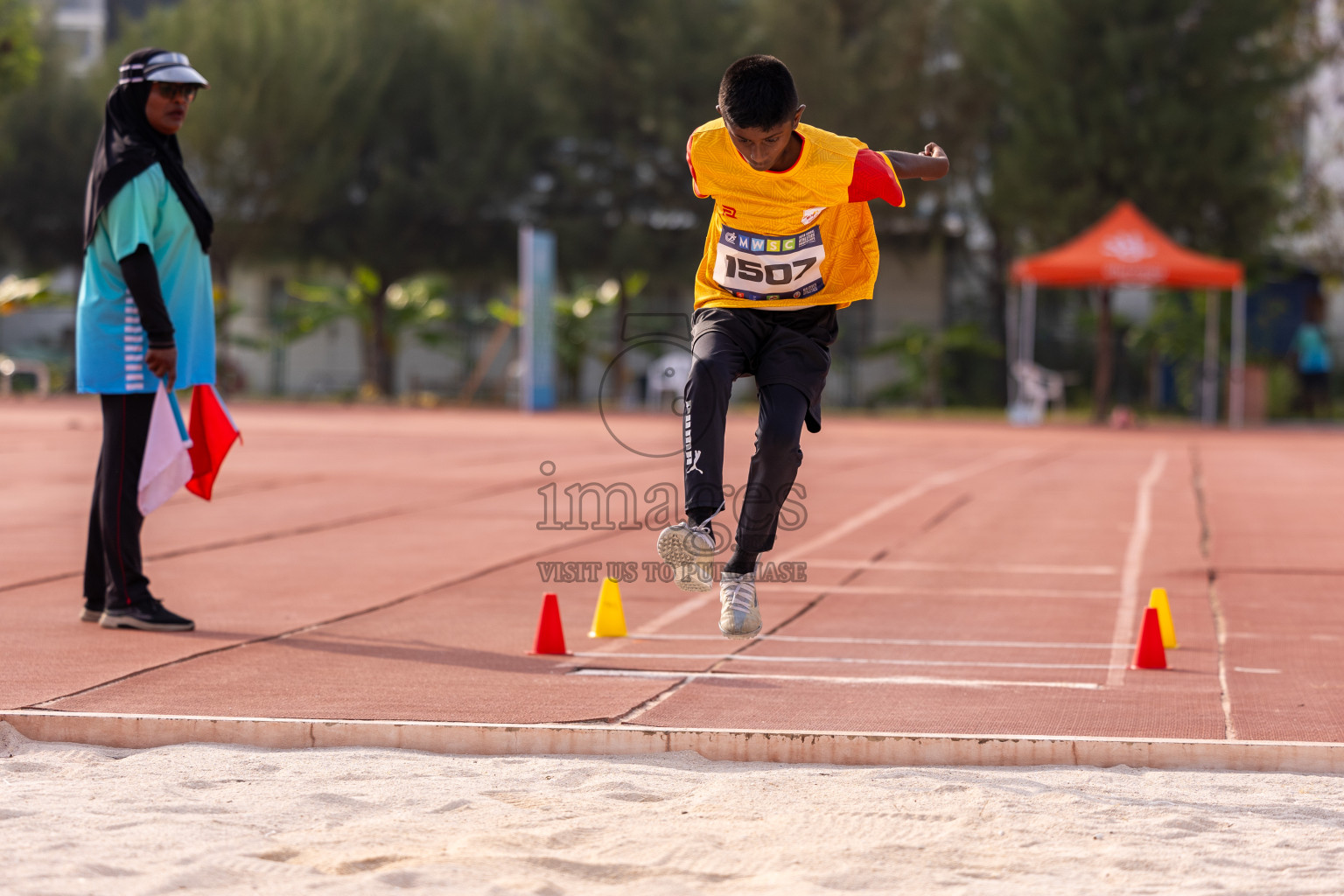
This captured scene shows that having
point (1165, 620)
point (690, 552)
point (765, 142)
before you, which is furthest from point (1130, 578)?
point (765, 142)

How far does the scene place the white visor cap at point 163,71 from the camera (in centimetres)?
671

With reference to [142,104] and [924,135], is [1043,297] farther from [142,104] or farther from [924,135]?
[142,104]

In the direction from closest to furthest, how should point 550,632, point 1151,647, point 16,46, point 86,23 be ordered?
point 1151,647 < point 550,632 < point 16,46 < point 86,23

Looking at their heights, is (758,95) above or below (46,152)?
below

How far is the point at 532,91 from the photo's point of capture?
3828 centimetres

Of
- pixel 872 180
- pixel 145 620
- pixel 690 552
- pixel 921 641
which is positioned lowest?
pixel 921 641

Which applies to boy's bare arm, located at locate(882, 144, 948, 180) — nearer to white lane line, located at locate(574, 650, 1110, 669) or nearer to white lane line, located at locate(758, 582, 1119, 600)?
white lane line, located at locate(574, 650, 1110, 669)

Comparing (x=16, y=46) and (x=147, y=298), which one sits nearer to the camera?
(x=147, y=298)

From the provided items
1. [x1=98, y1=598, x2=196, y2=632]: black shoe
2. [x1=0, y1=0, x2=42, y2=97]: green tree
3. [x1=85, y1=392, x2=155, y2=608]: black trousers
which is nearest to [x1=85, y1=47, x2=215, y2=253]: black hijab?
[x1=85, y1=392, x2=155, y2=608]: black trousers

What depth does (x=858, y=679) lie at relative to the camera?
6066 millimetres

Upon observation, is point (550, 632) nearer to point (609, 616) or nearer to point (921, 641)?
point (609, 616)

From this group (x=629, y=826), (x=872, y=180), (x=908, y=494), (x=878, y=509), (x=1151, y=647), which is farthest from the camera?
(x=908, y=494)

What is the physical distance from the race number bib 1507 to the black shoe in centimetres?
288

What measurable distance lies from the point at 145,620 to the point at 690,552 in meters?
2.71
